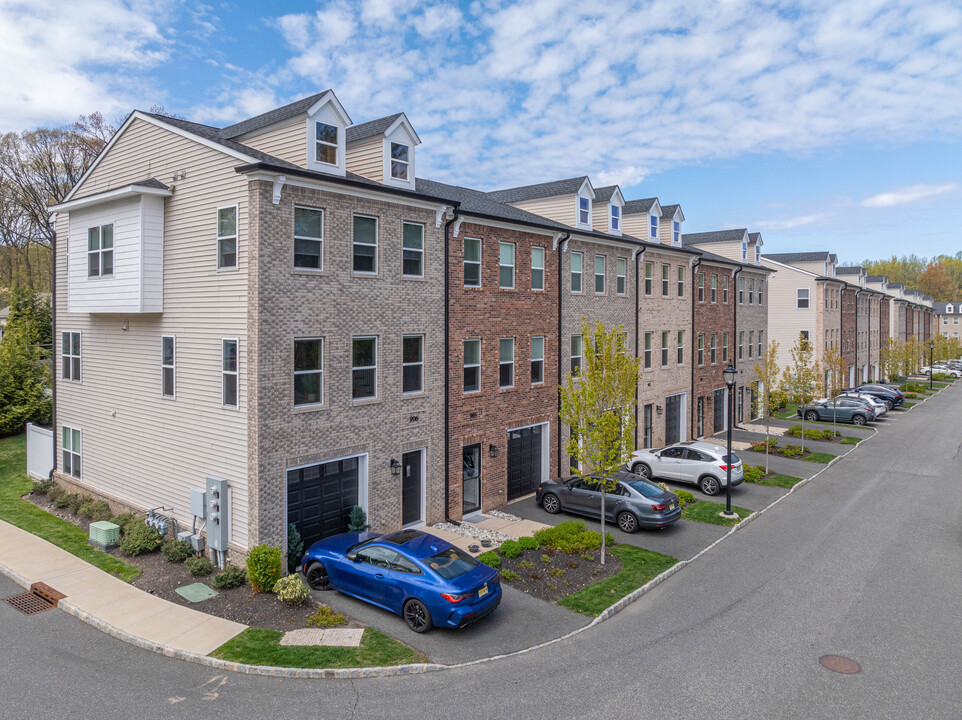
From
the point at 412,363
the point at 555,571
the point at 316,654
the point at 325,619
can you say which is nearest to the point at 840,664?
the point at 555,571

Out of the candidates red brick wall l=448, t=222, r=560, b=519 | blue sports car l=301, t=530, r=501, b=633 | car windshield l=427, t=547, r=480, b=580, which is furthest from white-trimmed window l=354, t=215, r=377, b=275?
car windshield l=427, t=547, r=480, b=580

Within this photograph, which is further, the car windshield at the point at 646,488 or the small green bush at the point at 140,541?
the car windshield at the point at 646,488

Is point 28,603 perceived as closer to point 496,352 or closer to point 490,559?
point 490,559

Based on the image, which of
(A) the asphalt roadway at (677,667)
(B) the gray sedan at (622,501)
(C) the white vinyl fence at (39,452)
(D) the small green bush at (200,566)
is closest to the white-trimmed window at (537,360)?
(B) the gray sedan at (622,501)

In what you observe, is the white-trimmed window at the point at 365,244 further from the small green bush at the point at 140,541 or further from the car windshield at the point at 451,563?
the small green bush at the point at 140,541

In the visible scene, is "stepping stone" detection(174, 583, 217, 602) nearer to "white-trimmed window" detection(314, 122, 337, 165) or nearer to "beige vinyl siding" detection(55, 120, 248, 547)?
"beige vinyl siding" detection(55, 120, 248, 547)

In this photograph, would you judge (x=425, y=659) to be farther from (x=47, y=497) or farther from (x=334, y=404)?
(x=47, y=497)
